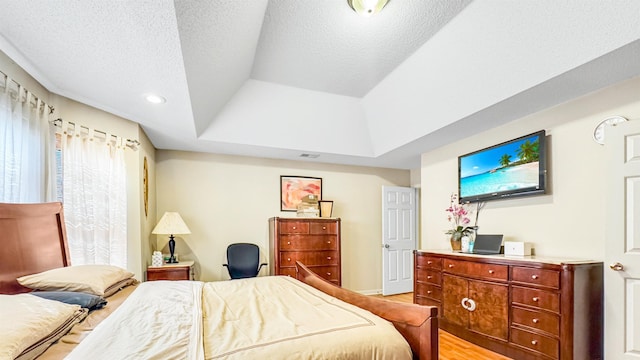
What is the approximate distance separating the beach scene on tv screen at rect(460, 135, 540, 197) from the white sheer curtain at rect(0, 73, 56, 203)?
14.1 ft

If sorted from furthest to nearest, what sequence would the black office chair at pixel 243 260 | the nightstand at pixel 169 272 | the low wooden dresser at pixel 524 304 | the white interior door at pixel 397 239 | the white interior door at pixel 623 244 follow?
the white interior door at pixel 397 239, the black office chair at pixel 243 260, the nightstand at pixel 169 272, the low wooden dresser at pixel 524 304, the white interior door at pixel 623 244

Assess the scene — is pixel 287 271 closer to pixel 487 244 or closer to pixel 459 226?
pixel 459 226

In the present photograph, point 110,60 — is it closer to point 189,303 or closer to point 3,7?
point 3,7

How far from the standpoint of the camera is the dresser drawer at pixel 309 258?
4.33 m

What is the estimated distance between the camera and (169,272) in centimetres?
358

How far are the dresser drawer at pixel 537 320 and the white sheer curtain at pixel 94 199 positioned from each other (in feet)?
12.6

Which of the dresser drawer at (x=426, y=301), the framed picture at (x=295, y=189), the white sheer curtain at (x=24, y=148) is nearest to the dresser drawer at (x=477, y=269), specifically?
the dresser drawer at (x=426, y=301)

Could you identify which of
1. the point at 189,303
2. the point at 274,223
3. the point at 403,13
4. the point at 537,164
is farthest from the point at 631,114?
the point at 274,223

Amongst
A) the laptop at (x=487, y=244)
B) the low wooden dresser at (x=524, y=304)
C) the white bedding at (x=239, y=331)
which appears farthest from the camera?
the laptop at (x=487, y=244)

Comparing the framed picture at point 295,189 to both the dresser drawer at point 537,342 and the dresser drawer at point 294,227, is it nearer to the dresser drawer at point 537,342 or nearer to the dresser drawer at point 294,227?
the dresser drawer at point 294,227

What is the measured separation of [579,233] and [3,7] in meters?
4.30

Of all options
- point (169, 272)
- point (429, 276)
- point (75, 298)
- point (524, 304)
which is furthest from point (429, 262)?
point (75, 298)

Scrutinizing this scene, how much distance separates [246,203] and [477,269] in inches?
129

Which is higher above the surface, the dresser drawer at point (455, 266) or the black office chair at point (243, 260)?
the dresser drawer at point (455, 266)
